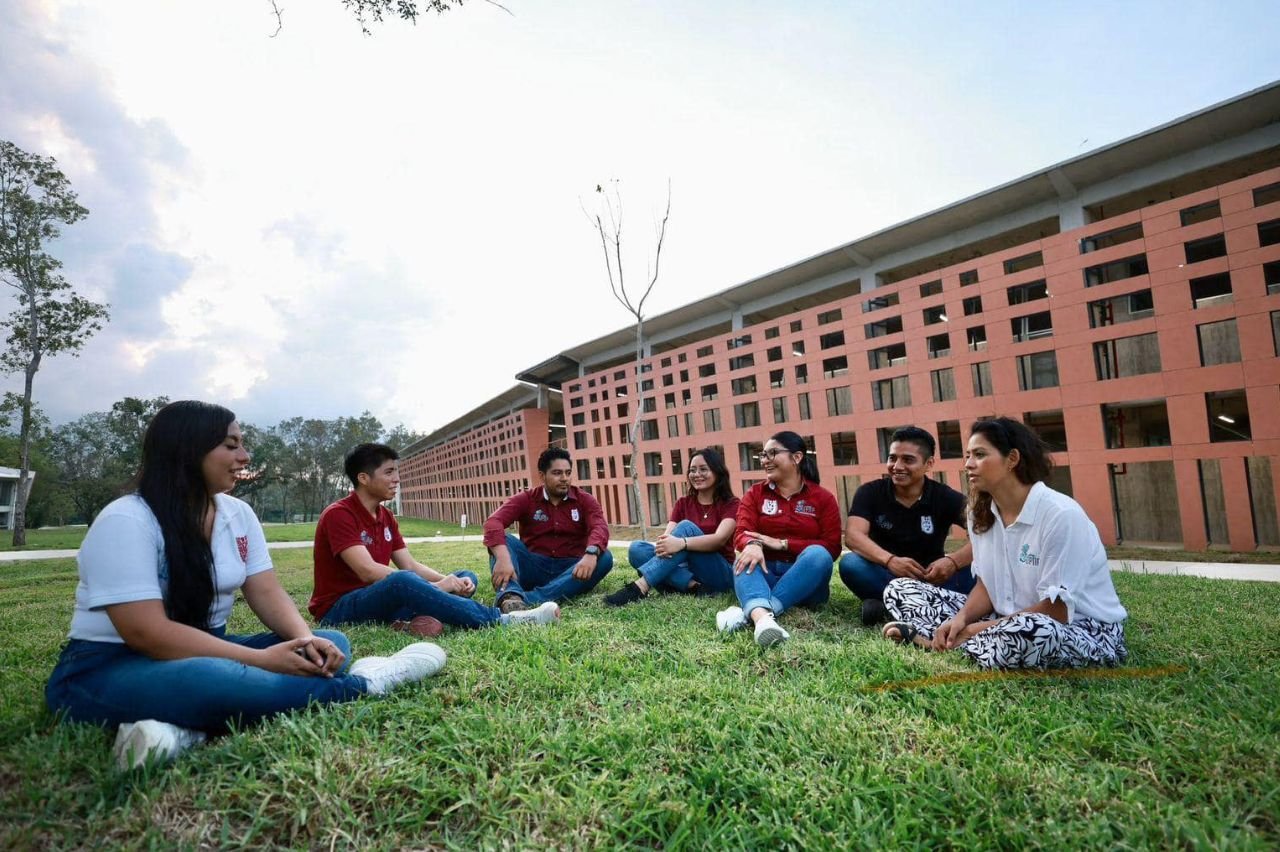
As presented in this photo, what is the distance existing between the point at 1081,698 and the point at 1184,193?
1022cm

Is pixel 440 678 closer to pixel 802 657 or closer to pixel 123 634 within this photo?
pixel 123 634

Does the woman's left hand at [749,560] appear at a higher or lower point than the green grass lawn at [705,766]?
higher

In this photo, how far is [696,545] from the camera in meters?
3.68

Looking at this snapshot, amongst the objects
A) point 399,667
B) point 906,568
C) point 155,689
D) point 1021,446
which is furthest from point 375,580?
point 1021,446

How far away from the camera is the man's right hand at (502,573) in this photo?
368 cm

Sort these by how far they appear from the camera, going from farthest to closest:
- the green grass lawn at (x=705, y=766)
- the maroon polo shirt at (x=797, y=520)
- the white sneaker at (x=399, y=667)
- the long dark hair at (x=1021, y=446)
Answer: the maroon polo shirt at (x=797, y=520)
the long dark hair at (x=1021, y=446)
the white sneaker at (x=399, y=667)
the green grass lawn at (x=705, y=766)

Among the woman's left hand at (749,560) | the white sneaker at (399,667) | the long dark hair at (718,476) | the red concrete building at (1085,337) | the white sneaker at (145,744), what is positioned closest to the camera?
the white sneaker at (145,744)

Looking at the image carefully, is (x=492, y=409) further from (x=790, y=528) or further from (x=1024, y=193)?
(x=790, y=528)

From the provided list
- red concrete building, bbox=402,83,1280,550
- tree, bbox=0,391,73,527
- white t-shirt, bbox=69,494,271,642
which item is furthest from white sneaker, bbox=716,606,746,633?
tree, bbox=0,391,73,527

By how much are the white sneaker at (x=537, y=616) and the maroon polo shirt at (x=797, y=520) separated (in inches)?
44.2

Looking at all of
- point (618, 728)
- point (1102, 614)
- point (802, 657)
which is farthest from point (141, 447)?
point (1102, 614)

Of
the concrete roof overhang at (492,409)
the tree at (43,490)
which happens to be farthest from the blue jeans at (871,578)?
the tree at (43,490)

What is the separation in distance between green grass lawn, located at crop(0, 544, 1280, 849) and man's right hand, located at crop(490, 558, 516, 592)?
59.2 inches

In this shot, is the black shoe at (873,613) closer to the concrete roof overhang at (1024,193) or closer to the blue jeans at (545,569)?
the blue jeans at (545,569)
